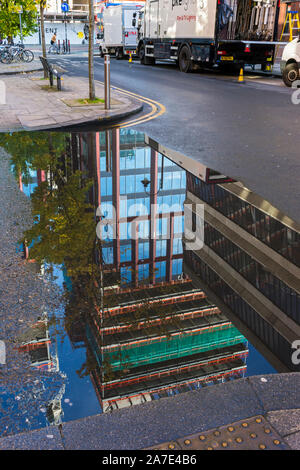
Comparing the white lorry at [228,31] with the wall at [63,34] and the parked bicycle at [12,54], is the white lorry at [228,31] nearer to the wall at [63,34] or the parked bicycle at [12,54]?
the parked bicycle at [12,54]

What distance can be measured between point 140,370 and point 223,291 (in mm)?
1329

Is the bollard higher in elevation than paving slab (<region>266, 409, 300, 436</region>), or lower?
higher

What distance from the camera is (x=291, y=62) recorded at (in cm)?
1791

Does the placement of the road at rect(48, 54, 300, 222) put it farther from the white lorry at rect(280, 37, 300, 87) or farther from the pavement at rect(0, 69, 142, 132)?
the pavement at rect(0, 69, 142, 132)

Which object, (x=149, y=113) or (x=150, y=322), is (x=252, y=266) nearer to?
(x=150, y=322)

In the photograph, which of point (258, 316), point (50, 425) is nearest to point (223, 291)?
point (258, 316)

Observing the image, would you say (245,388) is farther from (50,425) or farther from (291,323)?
(50,425)

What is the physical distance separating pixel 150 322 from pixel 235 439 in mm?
1340

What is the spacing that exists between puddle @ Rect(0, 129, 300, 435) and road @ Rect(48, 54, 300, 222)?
68cm

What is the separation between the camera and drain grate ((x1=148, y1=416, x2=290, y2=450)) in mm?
2381

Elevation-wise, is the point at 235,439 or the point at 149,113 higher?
the point at 149,113

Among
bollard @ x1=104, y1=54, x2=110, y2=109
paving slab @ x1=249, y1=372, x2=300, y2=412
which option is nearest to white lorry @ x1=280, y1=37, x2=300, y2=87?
bollard @ x1=104, y1=54, x2=110, y2=109

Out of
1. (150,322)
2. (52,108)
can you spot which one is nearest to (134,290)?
(150,322)

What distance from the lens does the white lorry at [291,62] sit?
1728 centimetres
